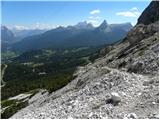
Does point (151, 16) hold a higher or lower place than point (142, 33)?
higher

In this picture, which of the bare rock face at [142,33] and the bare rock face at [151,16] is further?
the bare rock face at [151,16]

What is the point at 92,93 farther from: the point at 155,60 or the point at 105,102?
the point at 155,60

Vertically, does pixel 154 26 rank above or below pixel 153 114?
above

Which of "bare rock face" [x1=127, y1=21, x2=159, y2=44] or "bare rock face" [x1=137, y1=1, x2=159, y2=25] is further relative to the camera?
"bare rock face" [x1=137, y1=1, x2=159, y2=25]

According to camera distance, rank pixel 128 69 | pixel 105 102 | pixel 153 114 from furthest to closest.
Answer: pixel 128 69 → pixel 105 102 → pixel 153 114

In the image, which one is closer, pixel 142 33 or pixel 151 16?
pixel 142 33

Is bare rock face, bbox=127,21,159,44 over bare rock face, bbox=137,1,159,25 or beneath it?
beneath

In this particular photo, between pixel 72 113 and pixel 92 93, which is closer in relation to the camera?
pixel 72 113

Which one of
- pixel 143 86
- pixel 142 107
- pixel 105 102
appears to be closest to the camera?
pixel 142 107

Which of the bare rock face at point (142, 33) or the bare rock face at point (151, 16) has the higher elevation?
the bare rock face at point (151, 16)

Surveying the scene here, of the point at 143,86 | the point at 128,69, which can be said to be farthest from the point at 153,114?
the point at 128,69
